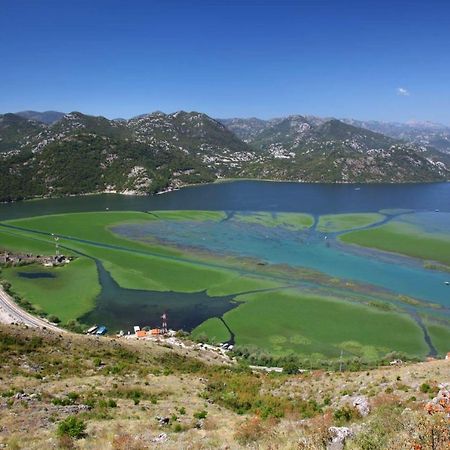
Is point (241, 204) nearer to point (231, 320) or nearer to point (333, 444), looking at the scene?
point (231, 320)

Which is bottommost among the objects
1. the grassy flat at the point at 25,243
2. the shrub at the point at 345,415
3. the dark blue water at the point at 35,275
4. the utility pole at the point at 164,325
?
the utility pole at the point at 164,325

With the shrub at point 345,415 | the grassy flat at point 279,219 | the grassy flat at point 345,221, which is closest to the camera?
the shrub at point 345,415

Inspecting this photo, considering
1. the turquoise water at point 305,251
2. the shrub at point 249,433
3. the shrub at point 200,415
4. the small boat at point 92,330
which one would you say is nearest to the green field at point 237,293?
the turquoise water at point 305,251

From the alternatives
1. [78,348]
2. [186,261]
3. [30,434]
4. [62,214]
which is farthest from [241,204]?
[30,434]

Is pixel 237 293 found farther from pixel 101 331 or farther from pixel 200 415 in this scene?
pixel 200 415

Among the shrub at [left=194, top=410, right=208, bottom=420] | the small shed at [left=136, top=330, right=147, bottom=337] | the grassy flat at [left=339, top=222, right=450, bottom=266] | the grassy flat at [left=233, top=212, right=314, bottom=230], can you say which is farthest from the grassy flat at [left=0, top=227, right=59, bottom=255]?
the shrub at [left=194, top=410, right=208, bottom=420]

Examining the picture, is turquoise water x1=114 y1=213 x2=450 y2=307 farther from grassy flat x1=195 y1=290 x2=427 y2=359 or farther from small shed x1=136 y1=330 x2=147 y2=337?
small shed x1=136 y1=330 x2=147 y2=337

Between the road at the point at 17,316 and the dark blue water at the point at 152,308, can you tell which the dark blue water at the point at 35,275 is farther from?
the dark blue water at the point at 152,308
